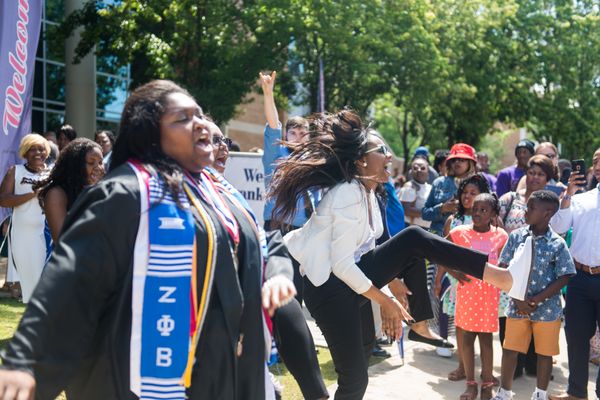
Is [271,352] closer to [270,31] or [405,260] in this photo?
[405,260]

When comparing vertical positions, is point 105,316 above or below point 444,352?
above

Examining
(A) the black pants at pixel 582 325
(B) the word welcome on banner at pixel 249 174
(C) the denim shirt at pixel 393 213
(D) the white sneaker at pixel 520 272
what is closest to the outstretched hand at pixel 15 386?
(D) the white sneaker at pixel 520 272

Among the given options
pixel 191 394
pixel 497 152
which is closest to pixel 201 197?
pixel 191 394

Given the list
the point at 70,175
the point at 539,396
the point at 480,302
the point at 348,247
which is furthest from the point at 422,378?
the point at 70,175

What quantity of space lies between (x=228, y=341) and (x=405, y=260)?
2154 millimetres

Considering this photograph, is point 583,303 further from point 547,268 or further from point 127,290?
point 127,290

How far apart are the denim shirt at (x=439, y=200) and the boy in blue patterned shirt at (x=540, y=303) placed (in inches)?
75.9

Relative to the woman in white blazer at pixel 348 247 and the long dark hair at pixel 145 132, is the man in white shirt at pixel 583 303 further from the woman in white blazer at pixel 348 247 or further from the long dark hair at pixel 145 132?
the long dark hair at pixel 145 132

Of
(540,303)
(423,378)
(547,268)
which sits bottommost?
(423,378)

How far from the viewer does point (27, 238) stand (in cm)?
685

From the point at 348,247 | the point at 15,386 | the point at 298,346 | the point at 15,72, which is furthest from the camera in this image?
the point at 15,72

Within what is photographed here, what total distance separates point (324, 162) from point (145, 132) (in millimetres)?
2078

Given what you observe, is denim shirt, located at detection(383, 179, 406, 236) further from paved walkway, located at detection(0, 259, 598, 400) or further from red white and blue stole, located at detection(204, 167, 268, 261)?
red white and blue stole, located at detection(204, 167, 268, 261)

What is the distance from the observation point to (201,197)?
2.70 m
